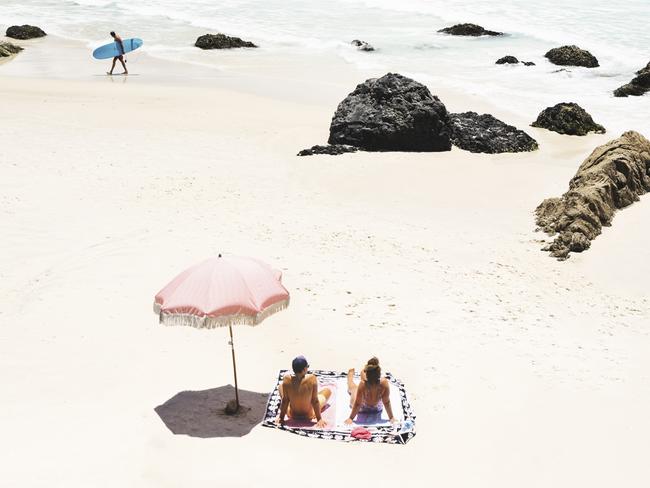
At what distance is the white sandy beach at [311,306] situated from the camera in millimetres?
6961

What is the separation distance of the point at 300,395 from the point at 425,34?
108 ft

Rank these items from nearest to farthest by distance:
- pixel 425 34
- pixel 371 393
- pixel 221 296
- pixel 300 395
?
pixel 221 296
pixel 300 395
pixel 371 393
pixel 425 34

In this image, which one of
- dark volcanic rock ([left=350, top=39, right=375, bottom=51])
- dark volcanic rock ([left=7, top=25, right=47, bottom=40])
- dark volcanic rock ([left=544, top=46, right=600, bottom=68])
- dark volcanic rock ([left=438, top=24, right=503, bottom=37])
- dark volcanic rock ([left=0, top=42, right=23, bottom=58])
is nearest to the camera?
dark volcanic rock ([left=0, top=42, right=23, bottom=58])

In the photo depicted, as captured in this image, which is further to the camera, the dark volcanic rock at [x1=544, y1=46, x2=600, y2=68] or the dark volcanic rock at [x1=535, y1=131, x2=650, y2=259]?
the dark volcanic rock at [x1=544, y1=46, x2=600, y2=68]

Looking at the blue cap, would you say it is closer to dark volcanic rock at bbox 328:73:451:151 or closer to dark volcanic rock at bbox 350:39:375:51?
dark volcanic rock at bbox 328:73:451:151

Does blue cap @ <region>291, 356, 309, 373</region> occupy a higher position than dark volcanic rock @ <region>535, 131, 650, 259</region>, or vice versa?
blue cap @ <region>291, 356, 309, 373</region>

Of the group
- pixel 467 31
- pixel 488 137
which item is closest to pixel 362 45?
pixel 467 31

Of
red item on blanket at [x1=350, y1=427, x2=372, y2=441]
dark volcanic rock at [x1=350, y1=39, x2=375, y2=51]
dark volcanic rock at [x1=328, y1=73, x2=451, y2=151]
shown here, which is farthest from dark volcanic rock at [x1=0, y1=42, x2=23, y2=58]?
red item on blanket at [x1=350, y1=427, x2=372, y2=441]

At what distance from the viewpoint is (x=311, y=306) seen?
995 cm

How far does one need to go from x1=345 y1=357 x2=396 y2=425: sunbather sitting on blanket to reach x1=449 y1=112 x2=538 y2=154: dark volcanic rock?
11.1 m

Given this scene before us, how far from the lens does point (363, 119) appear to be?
17.4 m

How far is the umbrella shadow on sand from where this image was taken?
7.32 m

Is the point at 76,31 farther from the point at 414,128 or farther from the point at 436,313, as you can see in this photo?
the point at 436,313

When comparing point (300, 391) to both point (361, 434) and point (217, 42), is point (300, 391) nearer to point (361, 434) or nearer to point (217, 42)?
point (361, 434)
